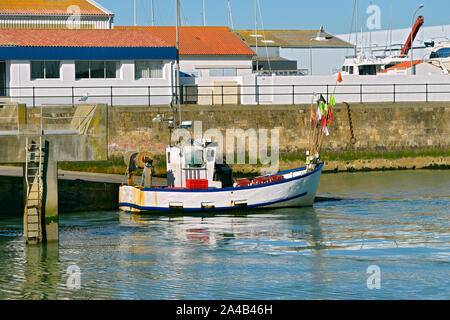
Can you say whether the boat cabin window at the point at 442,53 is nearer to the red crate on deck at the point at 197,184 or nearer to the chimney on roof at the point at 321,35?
the chimney on roof at the point at 321,35

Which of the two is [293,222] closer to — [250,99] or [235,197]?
[235,197]

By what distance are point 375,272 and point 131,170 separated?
14.4 meters

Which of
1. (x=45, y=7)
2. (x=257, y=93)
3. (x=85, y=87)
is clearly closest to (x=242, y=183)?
(x=85, y=87)

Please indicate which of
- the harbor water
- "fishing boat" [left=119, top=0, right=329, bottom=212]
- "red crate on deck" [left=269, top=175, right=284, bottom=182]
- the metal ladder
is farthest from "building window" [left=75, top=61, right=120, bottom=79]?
the metal ladder

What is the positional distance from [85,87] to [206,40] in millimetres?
19658

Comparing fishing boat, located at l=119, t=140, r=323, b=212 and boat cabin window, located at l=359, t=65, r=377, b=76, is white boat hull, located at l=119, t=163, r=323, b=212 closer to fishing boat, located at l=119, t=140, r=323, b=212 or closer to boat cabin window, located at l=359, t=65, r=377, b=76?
fishing boat, located at l=119, t=140, r=323, b=212

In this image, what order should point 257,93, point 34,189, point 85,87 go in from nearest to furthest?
point 34,189 < point 85,87 < point 257,93

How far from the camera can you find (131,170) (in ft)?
106

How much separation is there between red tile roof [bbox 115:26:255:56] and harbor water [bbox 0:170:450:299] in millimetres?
29208

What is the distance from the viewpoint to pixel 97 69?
45219mm

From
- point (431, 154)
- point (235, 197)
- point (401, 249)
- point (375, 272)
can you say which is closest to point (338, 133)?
point (431, 154)

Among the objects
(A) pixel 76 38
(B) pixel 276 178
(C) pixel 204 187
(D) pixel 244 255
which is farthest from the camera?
(A) pixel 76 38

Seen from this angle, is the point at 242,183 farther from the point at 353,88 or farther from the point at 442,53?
the point at 442,53

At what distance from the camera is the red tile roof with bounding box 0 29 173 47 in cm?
4497
